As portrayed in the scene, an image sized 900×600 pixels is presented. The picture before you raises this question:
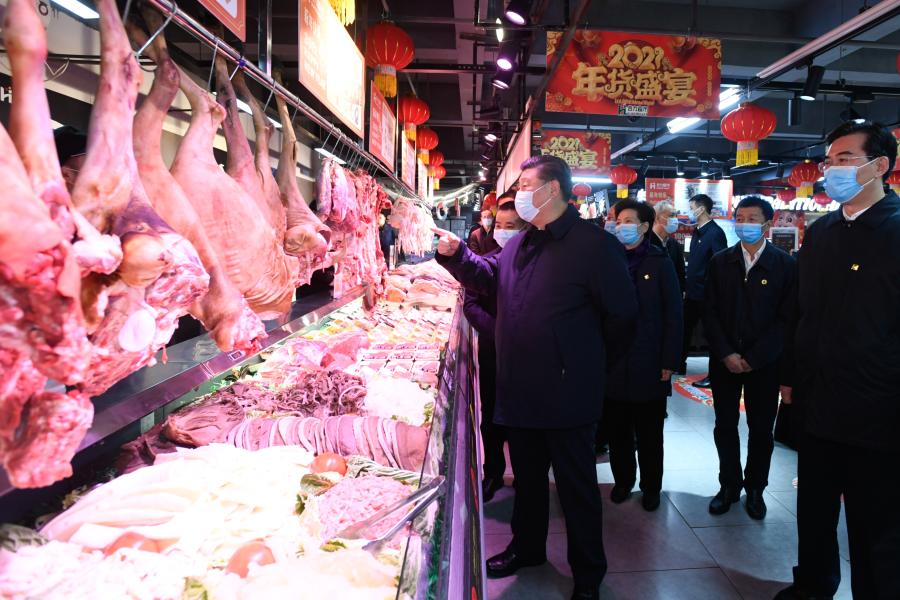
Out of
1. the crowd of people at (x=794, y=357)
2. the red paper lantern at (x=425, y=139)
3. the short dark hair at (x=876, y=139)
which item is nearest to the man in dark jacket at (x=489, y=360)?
the crowd of people at (x=794, y=357)

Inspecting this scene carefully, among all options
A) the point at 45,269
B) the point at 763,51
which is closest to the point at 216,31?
the point at 45,269

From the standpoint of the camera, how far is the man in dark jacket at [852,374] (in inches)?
95.0

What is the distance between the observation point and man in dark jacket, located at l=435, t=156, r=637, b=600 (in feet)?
9.06

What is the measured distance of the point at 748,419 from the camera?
12.9 ft

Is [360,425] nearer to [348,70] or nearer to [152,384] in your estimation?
[152,384]

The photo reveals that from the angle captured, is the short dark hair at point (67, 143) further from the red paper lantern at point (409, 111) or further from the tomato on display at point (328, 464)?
the red paper lantern at point (409, 111)

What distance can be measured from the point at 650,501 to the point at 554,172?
8.79 ft

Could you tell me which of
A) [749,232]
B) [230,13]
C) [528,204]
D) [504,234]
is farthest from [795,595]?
[230,13]

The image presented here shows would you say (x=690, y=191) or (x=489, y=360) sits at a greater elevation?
(x=690, y=191)

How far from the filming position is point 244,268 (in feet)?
5.89

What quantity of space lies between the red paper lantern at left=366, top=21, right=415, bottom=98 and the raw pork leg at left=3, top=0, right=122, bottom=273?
488 cm

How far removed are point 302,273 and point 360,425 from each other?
2.45 feet

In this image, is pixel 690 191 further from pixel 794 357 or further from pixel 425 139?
pixel 794 357

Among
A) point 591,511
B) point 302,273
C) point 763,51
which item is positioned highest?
point 763,51
